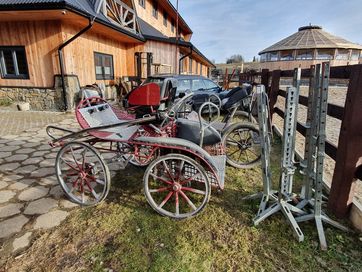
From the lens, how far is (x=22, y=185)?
296 cm

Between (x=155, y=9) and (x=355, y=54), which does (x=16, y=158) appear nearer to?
(x=155, y=9)

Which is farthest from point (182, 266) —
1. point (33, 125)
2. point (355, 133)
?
point (33, 125)

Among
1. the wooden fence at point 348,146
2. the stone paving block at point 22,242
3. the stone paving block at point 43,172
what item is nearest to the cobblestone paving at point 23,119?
the stone paving block at point 43,172

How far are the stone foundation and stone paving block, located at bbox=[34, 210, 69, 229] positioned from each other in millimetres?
6194

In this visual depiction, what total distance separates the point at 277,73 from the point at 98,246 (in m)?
4.52

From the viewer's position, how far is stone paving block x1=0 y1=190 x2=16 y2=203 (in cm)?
264

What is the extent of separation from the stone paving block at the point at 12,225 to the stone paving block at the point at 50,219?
5.3 inches

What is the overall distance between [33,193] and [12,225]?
2.01ft

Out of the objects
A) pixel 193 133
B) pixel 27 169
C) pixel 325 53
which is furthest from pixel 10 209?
pixel 325 53

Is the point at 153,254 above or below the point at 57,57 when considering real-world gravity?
below

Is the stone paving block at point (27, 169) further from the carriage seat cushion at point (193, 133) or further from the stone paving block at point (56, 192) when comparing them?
the carriage seat cushion at point (193, 133)

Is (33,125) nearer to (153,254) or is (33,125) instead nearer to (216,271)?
(153,254)

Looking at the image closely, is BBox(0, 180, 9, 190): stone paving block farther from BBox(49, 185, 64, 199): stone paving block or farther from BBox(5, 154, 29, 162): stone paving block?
BBox(5, 154, 29, 162): stone paving block

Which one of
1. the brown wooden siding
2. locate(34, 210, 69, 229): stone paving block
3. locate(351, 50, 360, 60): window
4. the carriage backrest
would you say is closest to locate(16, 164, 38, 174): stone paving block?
locate(34, 210, 69, 229): stone paving block
